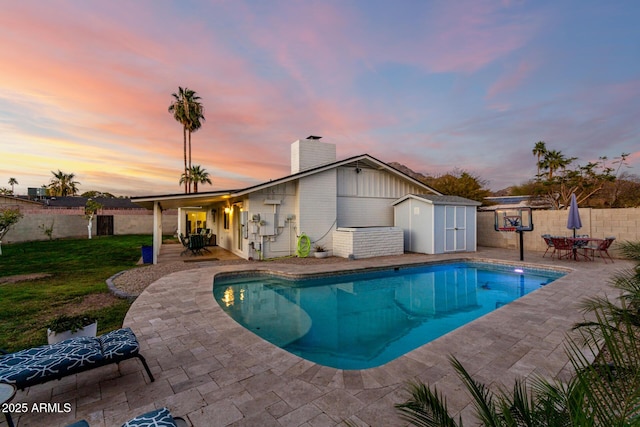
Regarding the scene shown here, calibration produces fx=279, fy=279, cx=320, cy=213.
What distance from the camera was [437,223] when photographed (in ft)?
42.3

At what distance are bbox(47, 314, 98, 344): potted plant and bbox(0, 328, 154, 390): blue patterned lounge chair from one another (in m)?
0.58

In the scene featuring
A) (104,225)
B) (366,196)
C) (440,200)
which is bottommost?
(104,225)

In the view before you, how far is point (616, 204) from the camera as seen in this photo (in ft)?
73.5

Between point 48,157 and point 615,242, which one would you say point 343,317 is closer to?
point 615,242

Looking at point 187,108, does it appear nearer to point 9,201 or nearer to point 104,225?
point 104,225

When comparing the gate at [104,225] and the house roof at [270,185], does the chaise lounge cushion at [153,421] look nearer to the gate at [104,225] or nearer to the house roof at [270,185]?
the house roof at [270,185]

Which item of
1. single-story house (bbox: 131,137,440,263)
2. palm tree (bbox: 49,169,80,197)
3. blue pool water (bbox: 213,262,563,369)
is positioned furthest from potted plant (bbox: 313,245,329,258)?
palm tree (bbox: 49,169,80,197)

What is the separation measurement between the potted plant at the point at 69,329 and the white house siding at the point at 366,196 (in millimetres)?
10698

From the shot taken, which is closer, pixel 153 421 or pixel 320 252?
pixel 153 421

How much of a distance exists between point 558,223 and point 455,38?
378 inches

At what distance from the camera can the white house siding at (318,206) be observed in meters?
12.2

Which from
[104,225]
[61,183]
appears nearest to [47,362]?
[104,225]

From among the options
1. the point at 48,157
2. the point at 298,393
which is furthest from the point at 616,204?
the point at 48,157

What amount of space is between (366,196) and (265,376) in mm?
11815
